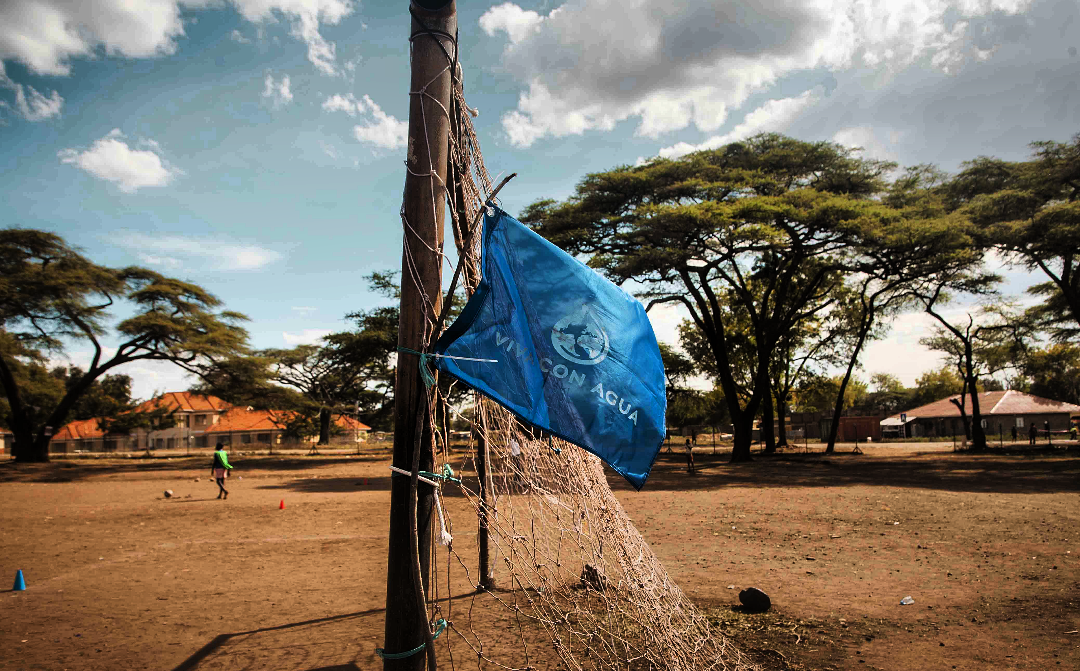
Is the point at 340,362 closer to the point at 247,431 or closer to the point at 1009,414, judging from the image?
the point at 247,431

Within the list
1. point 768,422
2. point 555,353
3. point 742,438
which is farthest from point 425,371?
point 768,422

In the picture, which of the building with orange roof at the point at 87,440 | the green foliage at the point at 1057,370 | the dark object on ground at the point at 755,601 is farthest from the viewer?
the building with orange roof at the point at 87,440

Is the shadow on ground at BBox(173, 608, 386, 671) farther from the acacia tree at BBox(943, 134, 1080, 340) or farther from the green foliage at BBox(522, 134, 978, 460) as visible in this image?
the acacia tree at BBox(943, 134, 1080, 340)

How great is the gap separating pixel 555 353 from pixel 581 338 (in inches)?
6.3

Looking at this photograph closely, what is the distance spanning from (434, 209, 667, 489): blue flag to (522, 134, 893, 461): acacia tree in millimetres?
17040

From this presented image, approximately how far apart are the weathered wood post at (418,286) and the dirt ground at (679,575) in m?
1.60

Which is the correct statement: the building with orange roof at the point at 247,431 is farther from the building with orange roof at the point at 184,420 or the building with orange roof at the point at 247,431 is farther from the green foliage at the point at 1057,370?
the green foliage at the point at 1057,370

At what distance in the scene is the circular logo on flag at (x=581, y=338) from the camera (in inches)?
113

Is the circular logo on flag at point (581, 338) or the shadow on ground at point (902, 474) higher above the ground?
the circular logo on flag at point (581, 338)

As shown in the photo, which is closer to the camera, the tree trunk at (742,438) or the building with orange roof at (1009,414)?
the tree trunk at (742,438)

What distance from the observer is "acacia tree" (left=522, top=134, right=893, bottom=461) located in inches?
774

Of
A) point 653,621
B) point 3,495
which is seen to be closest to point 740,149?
point 653,621

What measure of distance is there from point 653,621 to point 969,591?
3.64 meters

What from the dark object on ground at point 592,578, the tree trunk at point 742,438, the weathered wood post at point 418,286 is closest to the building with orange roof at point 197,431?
the tree trunk at point 742,438
